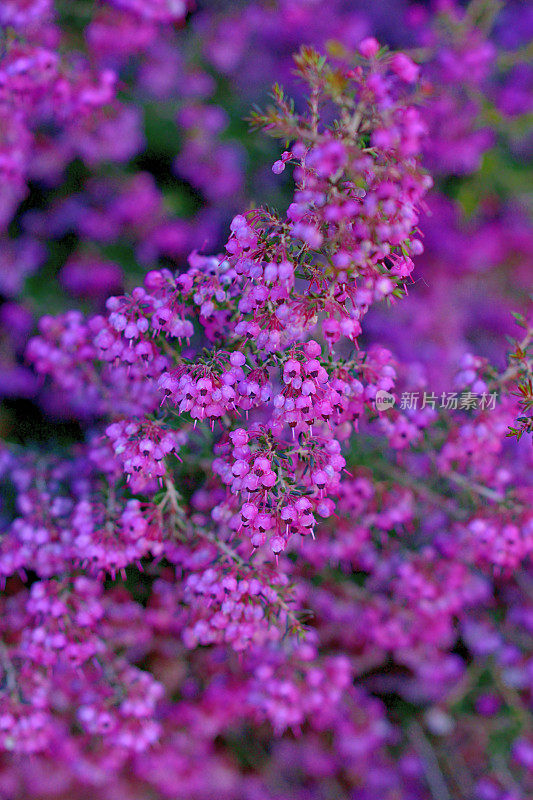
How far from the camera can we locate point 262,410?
85.6 inches

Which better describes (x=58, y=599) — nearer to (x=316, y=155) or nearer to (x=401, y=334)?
(x=316, y=155)

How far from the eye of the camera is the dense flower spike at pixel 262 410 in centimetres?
133

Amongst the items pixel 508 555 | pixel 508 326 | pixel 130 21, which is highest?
pixel 130 21

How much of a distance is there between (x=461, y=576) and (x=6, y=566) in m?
1.49

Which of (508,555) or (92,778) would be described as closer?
(508,555)

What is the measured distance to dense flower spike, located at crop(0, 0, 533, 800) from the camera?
4.36 ft

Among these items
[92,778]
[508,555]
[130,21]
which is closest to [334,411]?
[508,555]

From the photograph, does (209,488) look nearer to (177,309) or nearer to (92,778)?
(177,309)

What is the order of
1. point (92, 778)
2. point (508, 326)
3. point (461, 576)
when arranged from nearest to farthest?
1. point (461, 576)
2. point (92, 778)
3. point (508, 326)

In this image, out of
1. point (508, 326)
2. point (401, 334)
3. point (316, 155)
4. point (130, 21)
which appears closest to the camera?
point (316, 155)

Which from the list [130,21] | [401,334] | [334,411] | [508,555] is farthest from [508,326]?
[334,411]

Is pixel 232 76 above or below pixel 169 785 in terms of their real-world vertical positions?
above

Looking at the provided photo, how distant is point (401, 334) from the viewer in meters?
3.60

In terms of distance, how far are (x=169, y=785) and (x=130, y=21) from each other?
334 centimetres
